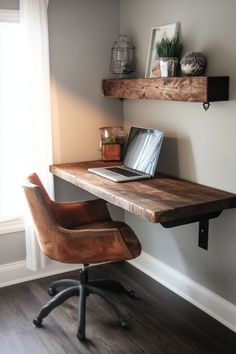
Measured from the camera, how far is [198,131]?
270 centimetres

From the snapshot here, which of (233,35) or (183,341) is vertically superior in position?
(233,35)

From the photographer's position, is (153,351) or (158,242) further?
(158,242)

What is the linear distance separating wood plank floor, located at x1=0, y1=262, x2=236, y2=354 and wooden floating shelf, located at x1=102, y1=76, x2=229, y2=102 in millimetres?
1337

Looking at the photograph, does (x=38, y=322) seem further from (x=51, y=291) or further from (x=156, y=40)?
(x=156, y=40)

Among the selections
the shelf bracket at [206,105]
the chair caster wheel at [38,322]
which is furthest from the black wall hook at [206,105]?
the chair caster wheel at [38,322]

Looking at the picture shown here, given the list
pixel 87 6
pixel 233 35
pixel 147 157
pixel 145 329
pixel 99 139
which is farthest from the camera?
pixel 99 139

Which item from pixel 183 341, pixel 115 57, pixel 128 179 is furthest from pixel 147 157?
pixel 183 341

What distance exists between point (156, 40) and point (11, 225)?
167 centimetres

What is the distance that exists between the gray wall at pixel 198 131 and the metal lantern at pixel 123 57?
2.3 inches

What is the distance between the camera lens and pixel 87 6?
3193mm

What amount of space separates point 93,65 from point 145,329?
1.92 meters

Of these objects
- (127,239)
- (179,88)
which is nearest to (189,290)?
(127,239)

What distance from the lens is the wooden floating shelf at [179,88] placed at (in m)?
2.34

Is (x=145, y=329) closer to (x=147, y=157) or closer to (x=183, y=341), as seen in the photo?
(x=183, y=341)
